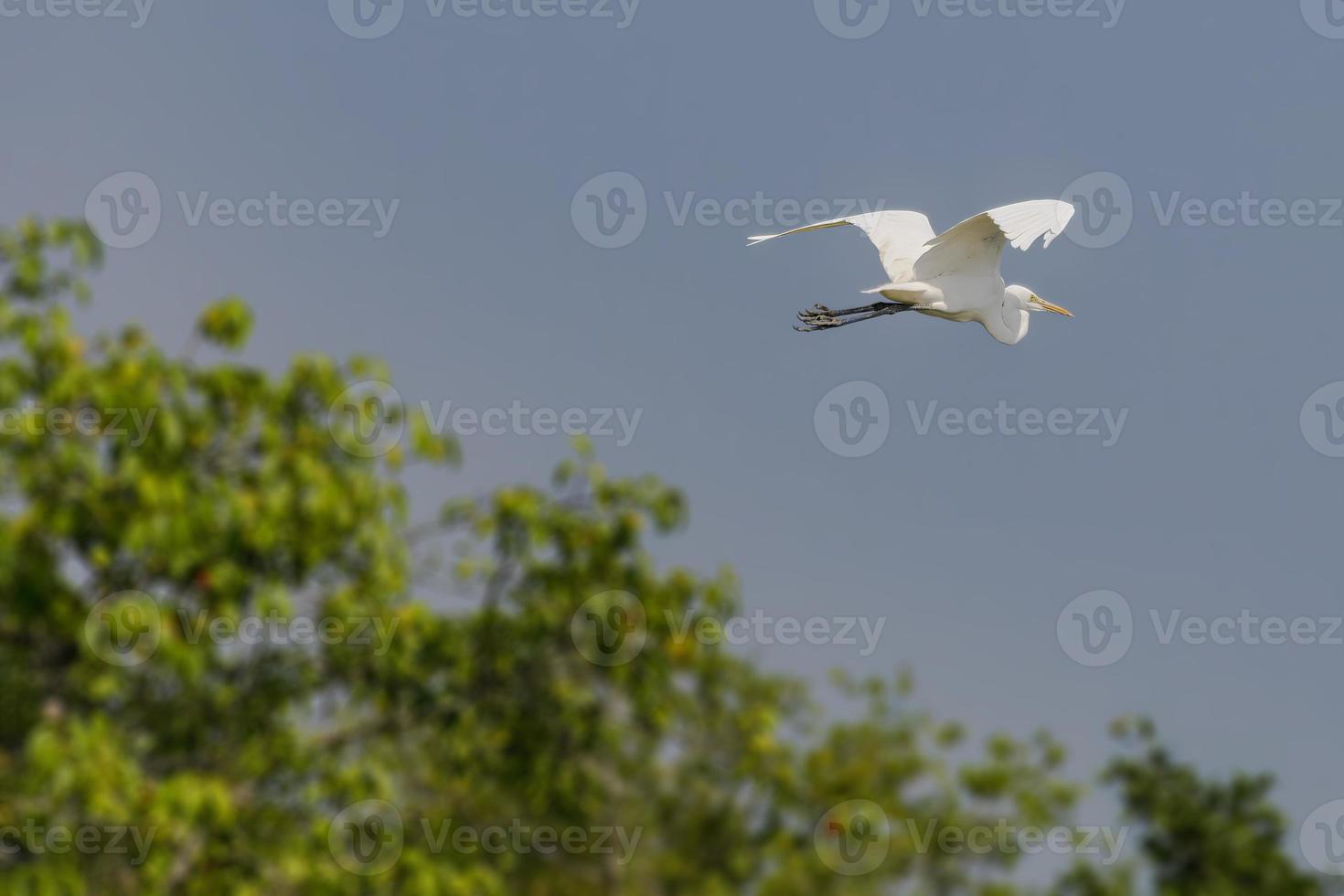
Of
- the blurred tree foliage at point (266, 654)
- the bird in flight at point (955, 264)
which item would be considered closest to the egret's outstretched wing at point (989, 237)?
the bird in flight at point (955, 264)

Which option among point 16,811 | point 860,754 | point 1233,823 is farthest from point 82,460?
point 1233,823

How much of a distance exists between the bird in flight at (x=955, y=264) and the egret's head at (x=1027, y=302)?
0.01m

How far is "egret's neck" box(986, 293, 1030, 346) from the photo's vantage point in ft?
32.8

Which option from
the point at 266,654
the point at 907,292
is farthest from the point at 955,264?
the point at 266,654

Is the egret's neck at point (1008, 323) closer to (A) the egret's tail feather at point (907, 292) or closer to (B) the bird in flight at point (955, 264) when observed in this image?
(B) the bird in flight at point (955, 264)

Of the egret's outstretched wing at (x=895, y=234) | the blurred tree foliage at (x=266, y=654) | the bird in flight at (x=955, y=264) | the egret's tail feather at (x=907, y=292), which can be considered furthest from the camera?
the egret's outstretched wing at (x=895, y=234)

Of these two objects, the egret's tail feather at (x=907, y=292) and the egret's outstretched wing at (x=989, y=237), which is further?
the egret's tail feather at (x=907, y=292)

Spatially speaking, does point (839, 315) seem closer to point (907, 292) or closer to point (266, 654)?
point (907, 292)

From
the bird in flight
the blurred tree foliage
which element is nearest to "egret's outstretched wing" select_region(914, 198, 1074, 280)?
the bird in flight

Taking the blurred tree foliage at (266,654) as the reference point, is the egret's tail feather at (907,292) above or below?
above

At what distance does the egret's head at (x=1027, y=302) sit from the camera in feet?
33.9

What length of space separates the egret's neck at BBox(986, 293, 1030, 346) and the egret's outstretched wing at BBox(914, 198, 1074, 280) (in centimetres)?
44

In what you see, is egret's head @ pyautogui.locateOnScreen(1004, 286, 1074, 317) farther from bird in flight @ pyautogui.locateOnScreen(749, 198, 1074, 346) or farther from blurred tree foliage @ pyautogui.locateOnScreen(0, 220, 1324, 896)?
blurred tree foliage @ pyautogui.locateOnScreen(0, 220, 1324, 896)

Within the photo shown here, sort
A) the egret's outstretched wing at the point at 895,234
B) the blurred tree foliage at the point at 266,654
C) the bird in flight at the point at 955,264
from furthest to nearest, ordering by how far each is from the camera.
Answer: the egret's outstretched wing at the point at 895,234 → the bird in flight at the point at 955,264 → the blurred tree foliage at the point at 266,654
